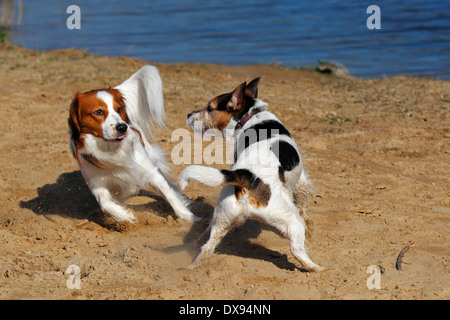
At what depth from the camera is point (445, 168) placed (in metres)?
6.79

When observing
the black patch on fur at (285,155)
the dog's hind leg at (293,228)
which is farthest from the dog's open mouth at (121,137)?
the dog's hind leg at (293,228)

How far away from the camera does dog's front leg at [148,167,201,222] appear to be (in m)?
5.84

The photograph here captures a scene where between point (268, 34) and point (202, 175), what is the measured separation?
14641 mm

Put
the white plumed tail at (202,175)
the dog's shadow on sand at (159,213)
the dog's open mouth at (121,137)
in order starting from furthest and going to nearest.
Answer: the dog's shadow on sand at (159,213) < the dog's open mouth at (121,137) < the white plumed tail at (202,175)

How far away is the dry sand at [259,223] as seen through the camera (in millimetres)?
4363

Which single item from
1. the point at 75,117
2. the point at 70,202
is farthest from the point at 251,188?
the point at 70,202

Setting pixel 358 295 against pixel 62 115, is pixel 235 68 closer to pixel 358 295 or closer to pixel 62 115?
pixel 62 115

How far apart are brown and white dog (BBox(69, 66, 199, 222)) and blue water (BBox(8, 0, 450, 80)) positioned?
27.8ft

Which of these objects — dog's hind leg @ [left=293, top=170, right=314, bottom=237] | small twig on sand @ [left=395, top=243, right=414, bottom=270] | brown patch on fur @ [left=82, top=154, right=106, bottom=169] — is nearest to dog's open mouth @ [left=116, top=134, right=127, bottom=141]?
brown patch on fur @ [left=82, top=154, right=106, bottom=169]

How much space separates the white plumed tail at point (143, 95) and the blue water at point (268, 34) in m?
8.45

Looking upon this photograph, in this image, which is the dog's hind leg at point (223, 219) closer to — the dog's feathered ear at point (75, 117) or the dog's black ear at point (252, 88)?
the dog's black ear at point (252, 88)

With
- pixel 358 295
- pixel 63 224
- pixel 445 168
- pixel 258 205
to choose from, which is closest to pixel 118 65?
pixel 63 224

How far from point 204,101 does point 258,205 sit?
527cm

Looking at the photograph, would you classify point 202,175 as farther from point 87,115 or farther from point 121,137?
point 87,115
